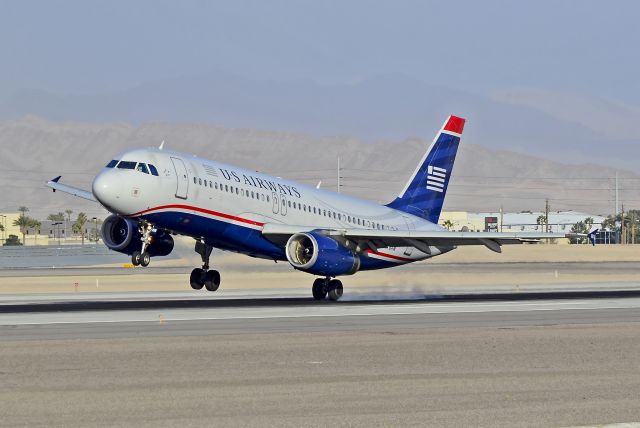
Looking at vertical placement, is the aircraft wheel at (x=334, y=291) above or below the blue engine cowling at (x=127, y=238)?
below

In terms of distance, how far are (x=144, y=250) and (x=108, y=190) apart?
2.82 m

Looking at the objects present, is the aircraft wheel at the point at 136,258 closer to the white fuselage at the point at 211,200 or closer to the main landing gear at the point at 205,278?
the white fuselage at the point at 211,200

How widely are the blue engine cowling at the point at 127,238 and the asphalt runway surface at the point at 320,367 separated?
28.4ft

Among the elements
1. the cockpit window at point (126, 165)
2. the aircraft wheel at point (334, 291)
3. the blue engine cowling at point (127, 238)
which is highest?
the cockpit window at point (126, 165)

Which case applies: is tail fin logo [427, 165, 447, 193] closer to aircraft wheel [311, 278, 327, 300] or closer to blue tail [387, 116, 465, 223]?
blue tail [387, 116, 465, 223]

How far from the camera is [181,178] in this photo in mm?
44656

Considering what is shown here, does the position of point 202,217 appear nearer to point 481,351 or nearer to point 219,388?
point 481,351

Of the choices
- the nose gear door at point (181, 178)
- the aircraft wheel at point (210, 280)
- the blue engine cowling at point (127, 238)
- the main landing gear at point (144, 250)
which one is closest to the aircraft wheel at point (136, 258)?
the main landing gear at point (144, 250)

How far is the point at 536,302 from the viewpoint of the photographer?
44750mm

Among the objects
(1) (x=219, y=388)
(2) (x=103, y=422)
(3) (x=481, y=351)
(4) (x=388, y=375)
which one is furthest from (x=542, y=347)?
(2) (x=103, y=422)

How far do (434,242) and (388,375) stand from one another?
98.7 ft

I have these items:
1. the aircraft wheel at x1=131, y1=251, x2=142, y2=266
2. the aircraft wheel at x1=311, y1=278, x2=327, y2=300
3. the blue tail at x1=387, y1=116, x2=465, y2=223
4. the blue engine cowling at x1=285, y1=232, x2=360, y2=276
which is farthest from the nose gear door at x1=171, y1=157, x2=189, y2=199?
the blue tail at x1=387, y1=116, x2=465, y2=223

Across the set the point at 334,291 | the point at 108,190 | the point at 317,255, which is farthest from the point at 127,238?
the point at 334,291

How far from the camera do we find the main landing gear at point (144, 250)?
4281 cm
